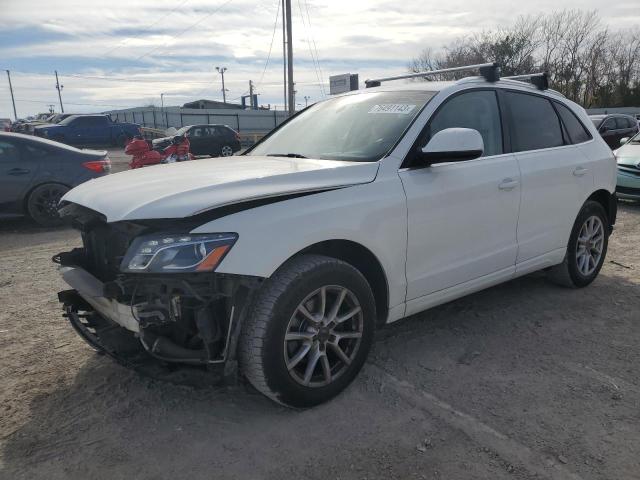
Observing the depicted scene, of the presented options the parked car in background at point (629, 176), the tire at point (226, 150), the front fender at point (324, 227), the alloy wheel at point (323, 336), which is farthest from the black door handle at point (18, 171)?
the tire at point (226, 150)

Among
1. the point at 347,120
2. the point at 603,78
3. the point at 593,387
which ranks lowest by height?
the point at 593,387

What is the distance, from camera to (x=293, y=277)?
261 centimetres

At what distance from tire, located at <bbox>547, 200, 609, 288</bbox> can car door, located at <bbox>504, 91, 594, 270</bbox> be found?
16 centimetres

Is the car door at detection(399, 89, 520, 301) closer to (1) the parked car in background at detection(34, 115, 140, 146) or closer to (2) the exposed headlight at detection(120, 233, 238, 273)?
(2) the exposed headlight at detection(120, 233, 238, 273)

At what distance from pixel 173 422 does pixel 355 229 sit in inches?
55.5

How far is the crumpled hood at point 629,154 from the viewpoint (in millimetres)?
9203

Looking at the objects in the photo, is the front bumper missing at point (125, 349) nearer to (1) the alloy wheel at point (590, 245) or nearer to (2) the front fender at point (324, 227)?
(2) the front fender at point (324, 227)

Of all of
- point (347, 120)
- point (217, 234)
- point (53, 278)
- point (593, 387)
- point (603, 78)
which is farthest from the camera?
point (603, 78)

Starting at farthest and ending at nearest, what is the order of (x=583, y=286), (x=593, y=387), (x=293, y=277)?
(x=583, y=286)
(x=593, y=387)
(x=293, y=277)

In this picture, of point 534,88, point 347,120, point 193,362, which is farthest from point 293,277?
point 534,88

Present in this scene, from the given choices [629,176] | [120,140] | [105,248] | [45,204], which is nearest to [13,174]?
[45,204]

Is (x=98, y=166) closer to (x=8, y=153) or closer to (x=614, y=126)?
(x=8, y=153)

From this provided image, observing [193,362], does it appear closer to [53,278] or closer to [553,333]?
[553,333]

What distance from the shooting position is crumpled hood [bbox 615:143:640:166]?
9203mm
